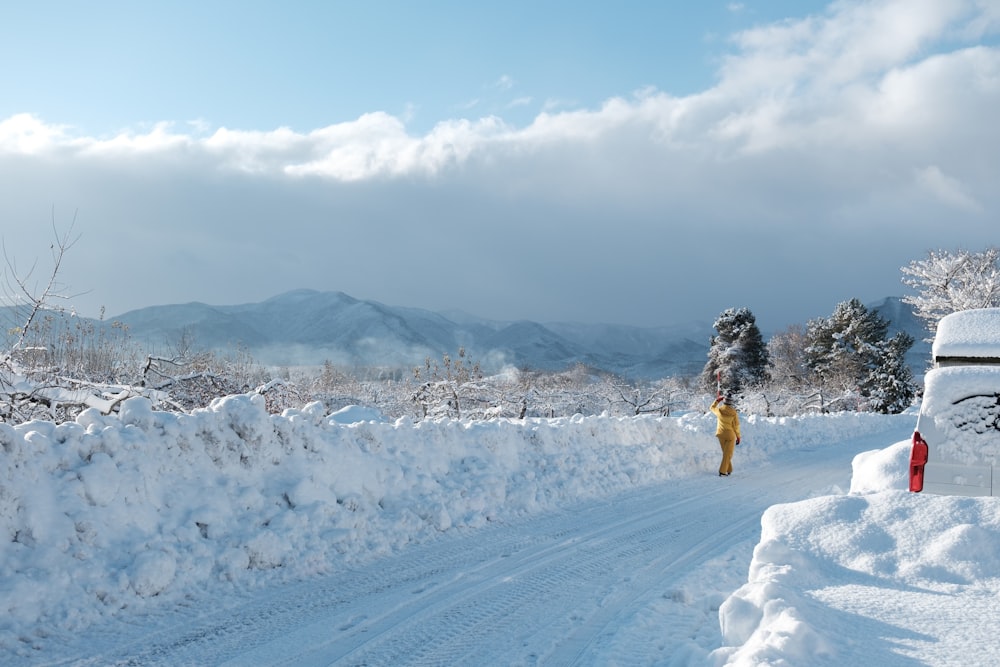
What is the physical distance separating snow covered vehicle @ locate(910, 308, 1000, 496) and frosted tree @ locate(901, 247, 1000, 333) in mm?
43410

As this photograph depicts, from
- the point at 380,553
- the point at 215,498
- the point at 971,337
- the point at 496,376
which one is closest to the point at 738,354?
the point at 496,376

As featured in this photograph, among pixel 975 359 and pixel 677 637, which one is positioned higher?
pixel 975 359

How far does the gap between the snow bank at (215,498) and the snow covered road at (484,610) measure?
33 cm

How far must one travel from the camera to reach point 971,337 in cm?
661

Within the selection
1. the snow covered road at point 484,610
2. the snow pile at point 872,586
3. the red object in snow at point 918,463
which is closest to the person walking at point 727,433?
the snow covered road at point 484,610

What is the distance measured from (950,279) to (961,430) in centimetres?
4784

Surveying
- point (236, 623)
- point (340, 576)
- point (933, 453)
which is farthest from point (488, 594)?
point (933, 453)

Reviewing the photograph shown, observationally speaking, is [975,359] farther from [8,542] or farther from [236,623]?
[8,542]

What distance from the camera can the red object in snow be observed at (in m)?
6.23

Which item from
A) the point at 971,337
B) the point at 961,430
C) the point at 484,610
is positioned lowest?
the point at 484,610

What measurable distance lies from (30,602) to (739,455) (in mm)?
15464

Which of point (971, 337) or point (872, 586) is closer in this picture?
point (872, 586)

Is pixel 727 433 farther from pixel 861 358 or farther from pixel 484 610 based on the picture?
pixel 861 358

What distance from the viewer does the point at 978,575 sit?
16.2 ft
